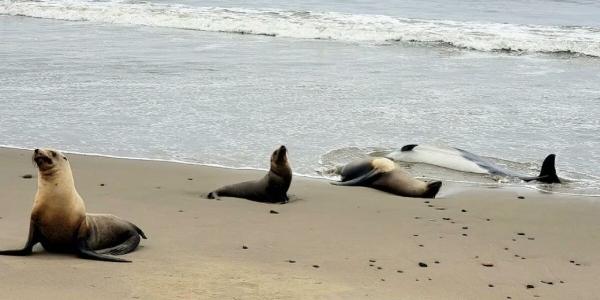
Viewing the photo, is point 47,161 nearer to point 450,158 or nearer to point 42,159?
point 42,159

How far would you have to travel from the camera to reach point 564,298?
190 inches

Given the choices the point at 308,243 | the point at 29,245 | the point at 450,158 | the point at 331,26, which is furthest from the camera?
the point at 331,26

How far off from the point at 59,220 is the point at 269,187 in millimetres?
2428

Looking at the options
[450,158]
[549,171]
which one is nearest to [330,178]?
[450,158]

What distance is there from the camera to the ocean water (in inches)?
372

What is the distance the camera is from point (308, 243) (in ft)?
18.9

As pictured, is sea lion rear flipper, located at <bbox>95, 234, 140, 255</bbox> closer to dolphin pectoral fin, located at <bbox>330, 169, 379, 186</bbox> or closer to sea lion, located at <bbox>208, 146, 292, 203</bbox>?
sea lion, located at <bbox>208, 146, 292, 203</bbox>

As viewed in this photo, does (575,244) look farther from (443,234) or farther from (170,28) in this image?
(170,28)

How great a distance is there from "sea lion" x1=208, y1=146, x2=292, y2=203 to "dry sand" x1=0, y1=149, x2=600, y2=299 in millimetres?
144

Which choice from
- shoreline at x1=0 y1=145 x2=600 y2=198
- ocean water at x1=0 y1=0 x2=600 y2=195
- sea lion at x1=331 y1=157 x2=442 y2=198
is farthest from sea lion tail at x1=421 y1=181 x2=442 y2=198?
ocean water at x1=0 y1=0 x2=600 y2=195

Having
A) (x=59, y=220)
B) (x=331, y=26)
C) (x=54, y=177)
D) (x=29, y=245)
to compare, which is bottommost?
(x=331, y=26)

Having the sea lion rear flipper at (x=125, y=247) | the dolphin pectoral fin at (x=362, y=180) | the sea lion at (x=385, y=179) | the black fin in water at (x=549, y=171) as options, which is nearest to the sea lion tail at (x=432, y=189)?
the sea lion at (x=385, y=179)

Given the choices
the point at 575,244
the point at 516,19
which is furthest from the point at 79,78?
the point at 516,19

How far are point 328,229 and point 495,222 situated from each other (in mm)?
1266
